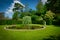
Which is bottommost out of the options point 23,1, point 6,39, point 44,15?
point 6,39

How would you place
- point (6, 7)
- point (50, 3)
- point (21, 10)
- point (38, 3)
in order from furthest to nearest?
point (21, 10)
point (6, 7)
point (38, 3)
point (50, 3)

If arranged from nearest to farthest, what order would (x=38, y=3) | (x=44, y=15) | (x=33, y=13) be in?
1. (x=38, y=3)
2. (x=33, y=13)
3. (x=44, y=15)

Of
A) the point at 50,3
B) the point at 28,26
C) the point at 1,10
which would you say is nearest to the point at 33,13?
the point at 28,26

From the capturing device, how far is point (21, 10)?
964 cm

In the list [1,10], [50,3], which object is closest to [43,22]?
[1,10]

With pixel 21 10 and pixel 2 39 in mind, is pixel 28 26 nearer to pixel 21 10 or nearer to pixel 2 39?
pixel 21 10

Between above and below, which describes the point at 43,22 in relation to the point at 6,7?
below

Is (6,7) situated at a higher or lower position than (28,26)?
higher

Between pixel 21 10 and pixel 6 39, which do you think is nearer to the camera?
pixel 6 39

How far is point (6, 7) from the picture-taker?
7352 millimetres

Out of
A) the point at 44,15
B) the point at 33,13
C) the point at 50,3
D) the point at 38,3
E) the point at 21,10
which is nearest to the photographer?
the point at 50,3

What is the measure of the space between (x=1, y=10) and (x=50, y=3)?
2967 mm

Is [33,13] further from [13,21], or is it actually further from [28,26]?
[13,21]

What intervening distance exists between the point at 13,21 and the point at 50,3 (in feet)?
15.6
